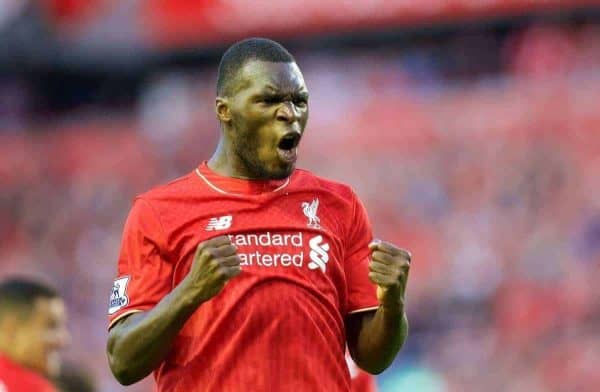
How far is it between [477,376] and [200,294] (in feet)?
39.1

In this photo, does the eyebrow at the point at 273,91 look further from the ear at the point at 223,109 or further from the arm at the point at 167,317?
the arm at the point at 167,317

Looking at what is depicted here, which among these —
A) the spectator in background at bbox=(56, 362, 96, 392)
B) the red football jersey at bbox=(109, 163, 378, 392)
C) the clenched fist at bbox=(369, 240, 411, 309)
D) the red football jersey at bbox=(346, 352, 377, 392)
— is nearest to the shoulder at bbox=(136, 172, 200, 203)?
the red football jersey at bbox=(109, 163, 378, 392)

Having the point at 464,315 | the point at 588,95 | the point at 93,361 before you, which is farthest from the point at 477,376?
the point at 93,361

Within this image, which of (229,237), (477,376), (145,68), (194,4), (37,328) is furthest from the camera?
(145,68)

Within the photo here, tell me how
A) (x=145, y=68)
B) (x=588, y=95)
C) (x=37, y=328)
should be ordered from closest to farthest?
(x=37, y=328) < (x=588, y=95) < (x=145, y=68)

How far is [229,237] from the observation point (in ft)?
14.1

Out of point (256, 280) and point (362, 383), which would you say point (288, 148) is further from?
point (362, 383)

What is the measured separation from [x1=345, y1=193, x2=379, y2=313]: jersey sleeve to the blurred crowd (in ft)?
36.1

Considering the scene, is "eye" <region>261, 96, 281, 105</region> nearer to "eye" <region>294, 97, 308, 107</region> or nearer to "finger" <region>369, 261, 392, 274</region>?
"eye" <region>294, 97, 308, 107</region>

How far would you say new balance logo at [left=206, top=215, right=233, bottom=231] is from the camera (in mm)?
4352

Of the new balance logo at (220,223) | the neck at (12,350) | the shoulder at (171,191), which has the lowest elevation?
the neck at (12,350)

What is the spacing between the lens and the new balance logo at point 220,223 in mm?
4352

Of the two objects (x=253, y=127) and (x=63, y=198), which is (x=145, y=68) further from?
(x=253, y=127)

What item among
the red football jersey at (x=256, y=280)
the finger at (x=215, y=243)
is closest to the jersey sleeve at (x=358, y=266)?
the red football jersey at (x=256, y=280)
